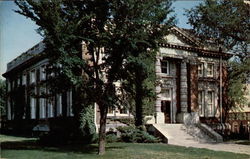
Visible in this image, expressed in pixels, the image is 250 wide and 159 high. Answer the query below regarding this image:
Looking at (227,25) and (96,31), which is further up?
(227,25)

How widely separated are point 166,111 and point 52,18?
12.9 metres

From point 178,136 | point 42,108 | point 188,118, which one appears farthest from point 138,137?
point 42,108

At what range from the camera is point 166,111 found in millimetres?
22516

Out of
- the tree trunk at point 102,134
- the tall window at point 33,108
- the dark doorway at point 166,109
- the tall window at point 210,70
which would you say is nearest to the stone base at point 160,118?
the dark doorway at point 166,109

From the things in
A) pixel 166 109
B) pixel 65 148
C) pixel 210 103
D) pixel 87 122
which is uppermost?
pixel 210 103

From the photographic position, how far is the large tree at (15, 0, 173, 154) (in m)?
11.3

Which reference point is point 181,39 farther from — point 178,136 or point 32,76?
point 32,76

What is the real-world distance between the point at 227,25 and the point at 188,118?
735 cm

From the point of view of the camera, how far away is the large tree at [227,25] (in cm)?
1616

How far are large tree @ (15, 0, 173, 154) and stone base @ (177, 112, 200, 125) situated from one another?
10.1m

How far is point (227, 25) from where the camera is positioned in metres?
16.4

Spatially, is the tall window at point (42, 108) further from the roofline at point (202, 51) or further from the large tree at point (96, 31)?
the large tree at point (96, 31)

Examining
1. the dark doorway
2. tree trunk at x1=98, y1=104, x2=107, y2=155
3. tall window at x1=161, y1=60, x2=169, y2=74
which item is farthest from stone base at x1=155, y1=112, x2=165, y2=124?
tree trunk at x1=98, y1=104, x2=107, y2=155

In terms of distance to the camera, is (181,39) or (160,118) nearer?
(160,118)
